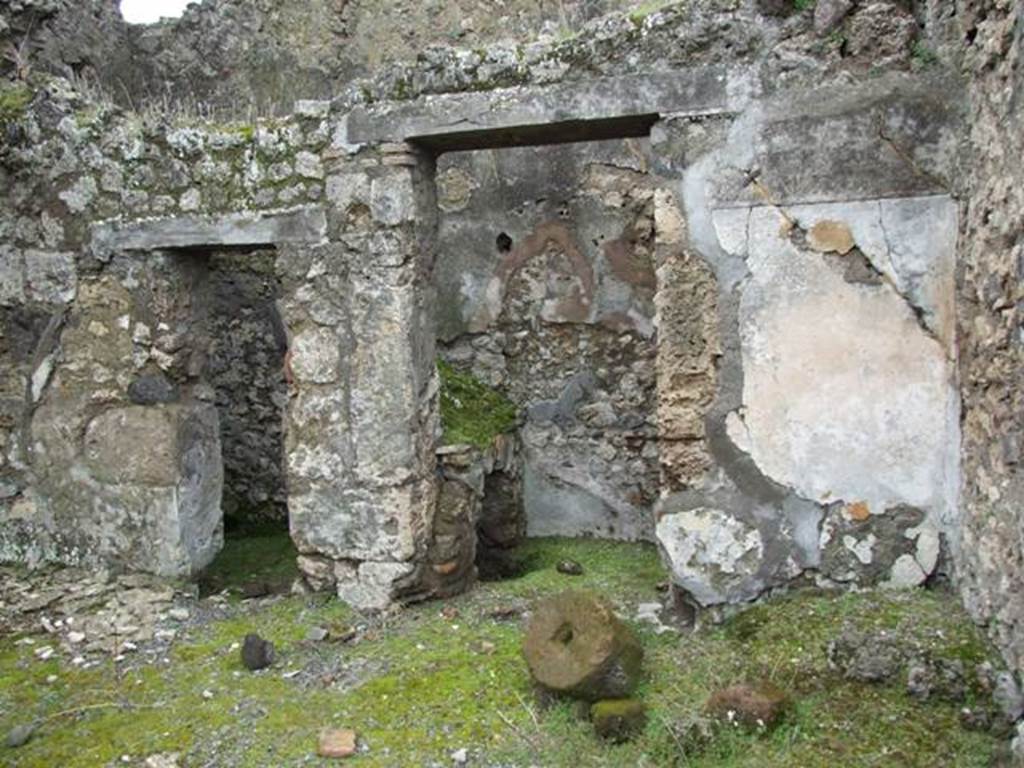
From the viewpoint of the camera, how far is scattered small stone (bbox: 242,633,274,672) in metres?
3.66

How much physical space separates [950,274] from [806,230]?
1.70 ft

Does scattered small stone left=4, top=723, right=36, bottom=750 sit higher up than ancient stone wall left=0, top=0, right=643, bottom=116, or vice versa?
ancient stone wall left=0, top=0, right=643, bottom=116

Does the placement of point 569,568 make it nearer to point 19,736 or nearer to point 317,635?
point 317,635

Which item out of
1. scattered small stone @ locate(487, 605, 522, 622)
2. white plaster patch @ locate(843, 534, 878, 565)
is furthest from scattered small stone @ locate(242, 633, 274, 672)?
white plaster patch @ locate(843, 534, 878, 565)

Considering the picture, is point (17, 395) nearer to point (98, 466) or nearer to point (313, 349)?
point (98, 466)

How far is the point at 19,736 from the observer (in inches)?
126

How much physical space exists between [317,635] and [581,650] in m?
1.36

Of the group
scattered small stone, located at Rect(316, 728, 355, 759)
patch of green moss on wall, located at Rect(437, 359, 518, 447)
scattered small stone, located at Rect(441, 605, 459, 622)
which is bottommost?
scattered small stone, located at Rect(316, 728, 355, 759)

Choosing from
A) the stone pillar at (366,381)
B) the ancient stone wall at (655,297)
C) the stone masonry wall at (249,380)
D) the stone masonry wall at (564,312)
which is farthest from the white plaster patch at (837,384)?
the stone masonry wall at (249,380)

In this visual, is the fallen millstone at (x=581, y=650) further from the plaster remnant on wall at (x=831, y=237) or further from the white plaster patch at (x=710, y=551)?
the plaster remnant on wall at (x=831, y=237)

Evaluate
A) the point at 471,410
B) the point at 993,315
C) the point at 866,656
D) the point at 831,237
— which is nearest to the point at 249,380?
the point at 471,410

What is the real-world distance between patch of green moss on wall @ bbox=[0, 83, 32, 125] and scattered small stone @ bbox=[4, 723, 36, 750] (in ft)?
9.38

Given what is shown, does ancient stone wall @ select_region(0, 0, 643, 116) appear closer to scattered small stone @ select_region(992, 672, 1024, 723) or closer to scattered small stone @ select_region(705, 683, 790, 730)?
scattered small stone @ select_region(705, 683, 790, 730)

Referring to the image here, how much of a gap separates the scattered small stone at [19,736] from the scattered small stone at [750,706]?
2401mm
